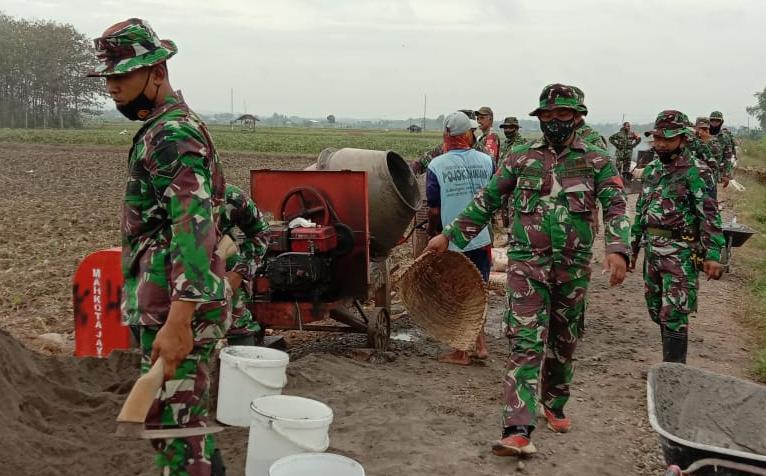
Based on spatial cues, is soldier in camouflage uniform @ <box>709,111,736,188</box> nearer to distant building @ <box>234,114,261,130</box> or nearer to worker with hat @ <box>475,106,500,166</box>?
worker with hat @ <box>475,106,500,166</box>

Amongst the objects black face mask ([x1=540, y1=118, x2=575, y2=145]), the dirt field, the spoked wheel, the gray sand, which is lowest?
the dirt field

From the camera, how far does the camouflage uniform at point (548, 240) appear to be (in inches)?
175

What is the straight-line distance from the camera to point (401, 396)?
5527 mm

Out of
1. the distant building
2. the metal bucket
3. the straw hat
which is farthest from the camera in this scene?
the distant building

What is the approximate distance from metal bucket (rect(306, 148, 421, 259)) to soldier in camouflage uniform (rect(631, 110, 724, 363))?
204 centimetres

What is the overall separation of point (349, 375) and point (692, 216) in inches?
111

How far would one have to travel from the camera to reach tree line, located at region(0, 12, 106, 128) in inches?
2660

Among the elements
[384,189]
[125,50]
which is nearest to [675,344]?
[384,189]

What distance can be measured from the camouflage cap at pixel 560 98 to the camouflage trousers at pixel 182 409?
239cm

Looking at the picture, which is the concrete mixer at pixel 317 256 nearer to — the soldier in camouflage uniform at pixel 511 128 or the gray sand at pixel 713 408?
the gray sand at pixel 713 408

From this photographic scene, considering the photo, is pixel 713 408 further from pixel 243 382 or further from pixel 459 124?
pixel 459 124

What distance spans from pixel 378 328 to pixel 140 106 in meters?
3.85

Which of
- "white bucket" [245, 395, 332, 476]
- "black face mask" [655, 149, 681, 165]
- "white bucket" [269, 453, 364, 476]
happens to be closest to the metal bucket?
"black face mask" [655, 149, 681, 165]

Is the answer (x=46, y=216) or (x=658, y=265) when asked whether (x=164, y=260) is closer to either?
(x=658, y=265)
